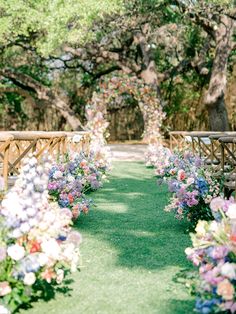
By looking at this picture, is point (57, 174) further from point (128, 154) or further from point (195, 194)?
point (128, 154)

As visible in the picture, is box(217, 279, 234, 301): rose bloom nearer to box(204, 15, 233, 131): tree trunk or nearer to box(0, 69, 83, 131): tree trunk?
box(204, 15, 233, 131): tree trunk

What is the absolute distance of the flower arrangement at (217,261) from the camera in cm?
286

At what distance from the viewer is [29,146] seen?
5.36 metres

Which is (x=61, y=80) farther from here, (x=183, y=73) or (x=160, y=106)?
(x=160, y=106)

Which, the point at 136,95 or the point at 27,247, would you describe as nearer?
the point at 27,247

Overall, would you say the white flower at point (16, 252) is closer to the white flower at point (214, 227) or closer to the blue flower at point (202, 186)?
the white flower at point (214, 227)

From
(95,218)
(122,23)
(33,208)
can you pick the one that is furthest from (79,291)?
(122,23)

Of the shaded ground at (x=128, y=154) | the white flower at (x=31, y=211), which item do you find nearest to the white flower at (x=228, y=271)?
the white flower at (x=31, y=211)

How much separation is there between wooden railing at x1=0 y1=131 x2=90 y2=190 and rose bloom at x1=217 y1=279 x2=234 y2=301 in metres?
2.04

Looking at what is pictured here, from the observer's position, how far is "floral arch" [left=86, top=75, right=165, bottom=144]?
47.5 ft

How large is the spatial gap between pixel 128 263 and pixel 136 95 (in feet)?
43.4

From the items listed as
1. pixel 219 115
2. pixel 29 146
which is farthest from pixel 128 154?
pixel 29 146

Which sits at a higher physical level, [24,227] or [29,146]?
[29,146]

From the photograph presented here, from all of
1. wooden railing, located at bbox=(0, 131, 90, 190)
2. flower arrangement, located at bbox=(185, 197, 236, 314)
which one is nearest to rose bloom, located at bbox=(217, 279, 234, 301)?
flower arrangement, located at bbox=(185, 197, 236, 314)
